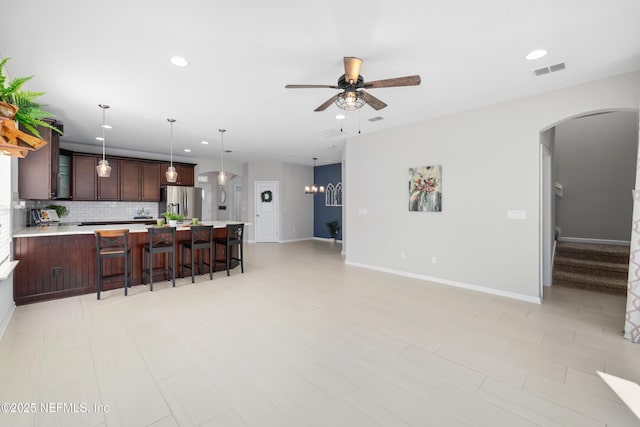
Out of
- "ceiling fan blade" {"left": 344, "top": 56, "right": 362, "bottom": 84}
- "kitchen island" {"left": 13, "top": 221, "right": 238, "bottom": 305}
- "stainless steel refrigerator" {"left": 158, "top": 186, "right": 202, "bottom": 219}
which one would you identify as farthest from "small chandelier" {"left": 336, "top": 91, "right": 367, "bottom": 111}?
"stainless steel refrigerator" {"left": 158, "top": 186, "right": 202, "bottom": 219}

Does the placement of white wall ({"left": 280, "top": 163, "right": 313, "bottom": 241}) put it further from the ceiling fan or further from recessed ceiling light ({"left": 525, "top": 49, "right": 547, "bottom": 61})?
recessed ceiling light ({"left": 525, "top": 49, "right": 547, "bottom": 61})

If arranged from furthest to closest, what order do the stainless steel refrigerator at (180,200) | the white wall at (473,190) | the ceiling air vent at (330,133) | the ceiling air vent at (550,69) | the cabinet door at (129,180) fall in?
1. the stainless steel refrigerator at (180,200)
2. the cabinet door at (129,180)
3. the ceiling air vent at (330,133)
4. the white wall at (473,190)
5. the ceiling air vent at (550,69)

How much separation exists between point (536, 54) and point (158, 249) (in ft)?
17.2

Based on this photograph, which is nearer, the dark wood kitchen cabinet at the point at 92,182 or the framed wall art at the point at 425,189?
the framed wall art at the point at 425,189

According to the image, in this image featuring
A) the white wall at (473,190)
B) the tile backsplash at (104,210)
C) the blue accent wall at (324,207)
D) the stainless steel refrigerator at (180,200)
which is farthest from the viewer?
the blue accent wall at (324,207)

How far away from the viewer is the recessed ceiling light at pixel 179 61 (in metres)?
2.87

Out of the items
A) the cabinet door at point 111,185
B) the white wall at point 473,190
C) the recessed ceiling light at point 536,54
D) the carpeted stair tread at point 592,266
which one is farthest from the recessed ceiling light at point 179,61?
the carpeted stair tread at point 592,266

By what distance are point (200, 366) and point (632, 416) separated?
2966mm

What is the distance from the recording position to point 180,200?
7660 mm

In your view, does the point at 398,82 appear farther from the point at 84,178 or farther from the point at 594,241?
the point at 84,178

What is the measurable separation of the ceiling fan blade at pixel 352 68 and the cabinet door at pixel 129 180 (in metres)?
6.64

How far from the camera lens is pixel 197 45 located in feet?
8.65

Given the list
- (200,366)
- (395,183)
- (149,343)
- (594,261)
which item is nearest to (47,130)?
(149,343)

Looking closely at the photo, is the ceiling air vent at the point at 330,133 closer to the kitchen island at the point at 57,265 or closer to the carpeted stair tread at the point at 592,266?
the kitchen island at the point at 57,265
